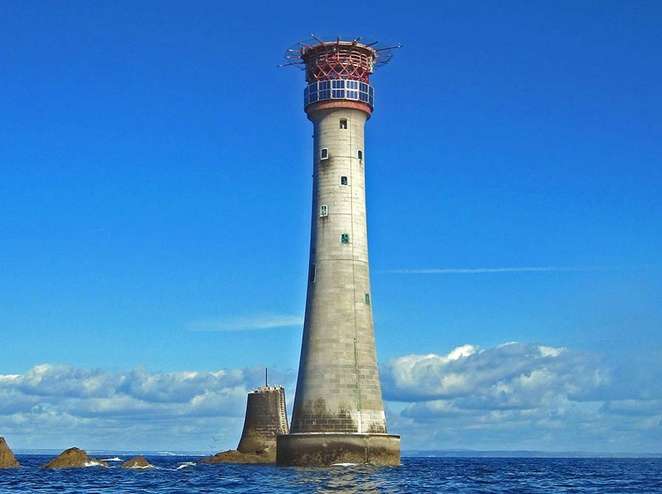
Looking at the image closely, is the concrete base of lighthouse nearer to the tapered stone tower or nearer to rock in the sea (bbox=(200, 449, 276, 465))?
the tapered stone tower

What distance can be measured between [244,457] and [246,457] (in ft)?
1.84

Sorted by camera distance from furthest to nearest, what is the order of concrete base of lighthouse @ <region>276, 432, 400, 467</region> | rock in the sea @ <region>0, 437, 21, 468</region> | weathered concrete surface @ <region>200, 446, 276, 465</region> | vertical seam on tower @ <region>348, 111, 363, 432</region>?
rock in the sea @ <region>0, 437, 21, 468</region>, weathered concrete surface @ <region>200, 446, 276, 465</region>, vertical seam on tower @ <region>348, 111, 363, 432</region>, concrete base of lighthouse @ <region>276, 432, 400, 467</region>

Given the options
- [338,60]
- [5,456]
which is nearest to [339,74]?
[338,60]

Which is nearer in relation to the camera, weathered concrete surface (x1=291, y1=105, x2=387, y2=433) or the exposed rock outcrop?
weathered concrete surface (x1=291, y1=105, x2=387, y2=433)

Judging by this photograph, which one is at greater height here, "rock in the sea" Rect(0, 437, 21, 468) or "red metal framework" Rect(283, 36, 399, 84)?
"red metal framework" Rect(283, 36, 399, 84)

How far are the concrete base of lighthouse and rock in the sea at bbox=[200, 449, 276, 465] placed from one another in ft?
63.0

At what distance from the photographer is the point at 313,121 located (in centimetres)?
7894

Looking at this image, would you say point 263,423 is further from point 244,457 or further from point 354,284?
point 354,284

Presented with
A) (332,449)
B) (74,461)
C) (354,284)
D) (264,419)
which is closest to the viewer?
(332,449)

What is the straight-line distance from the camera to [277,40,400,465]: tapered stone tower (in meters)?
72.2

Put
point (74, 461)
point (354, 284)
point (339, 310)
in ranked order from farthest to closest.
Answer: point (74, 461) → point (354, 284) → point (339, 310)

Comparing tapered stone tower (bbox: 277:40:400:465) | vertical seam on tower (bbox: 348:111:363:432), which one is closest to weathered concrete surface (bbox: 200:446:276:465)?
tapered stone tower (bbox: 277:40:400:465)

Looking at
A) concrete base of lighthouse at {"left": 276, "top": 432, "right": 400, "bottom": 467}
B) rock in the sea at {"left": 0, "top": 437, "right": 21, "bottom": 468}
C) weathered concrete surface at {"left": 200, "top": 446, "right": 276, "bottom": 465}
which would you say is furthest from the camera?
rock in the sea at {"left": 0, "top": 437, "right": 21, "bottom": 468}

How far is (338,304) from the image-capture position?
73875 millimetres
